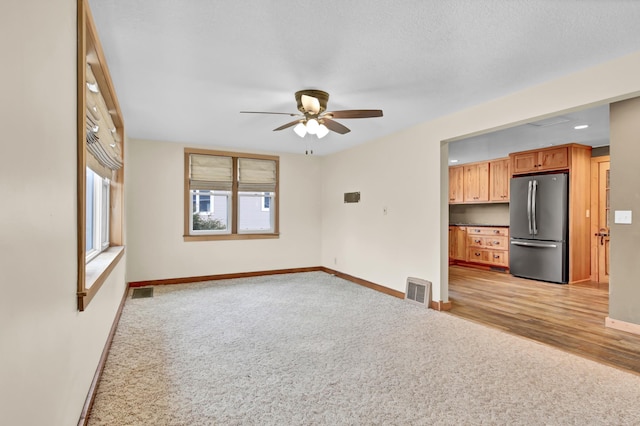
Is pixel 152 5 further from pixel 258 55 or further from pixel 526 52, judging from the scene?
pixel 526 52

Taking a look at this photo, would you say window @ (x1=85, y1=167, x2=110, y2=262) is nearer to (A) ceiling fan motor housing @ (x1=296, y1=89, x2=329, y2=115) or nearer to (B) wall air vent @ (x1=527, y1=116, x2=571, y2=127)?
(A) ceiling fan motor housing @ (x1=296, y1=89, x2=329, y2=115)

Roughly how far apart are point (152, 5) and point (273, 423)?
2.41 m

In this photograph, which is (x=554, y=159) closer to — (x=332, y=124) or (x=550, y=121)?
(x=550, y=121)

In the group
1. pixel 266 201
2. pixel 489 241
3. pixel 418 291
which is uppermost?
pixel 266 201

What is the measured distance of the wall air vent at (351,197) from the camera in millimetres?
5773

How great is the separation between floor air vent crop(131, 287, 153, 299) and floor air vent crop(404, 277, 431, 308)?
3.48 m

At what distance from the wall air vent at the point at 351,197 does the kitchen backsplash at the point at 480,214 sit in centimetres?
375

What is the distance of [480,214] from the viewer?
8078 mm

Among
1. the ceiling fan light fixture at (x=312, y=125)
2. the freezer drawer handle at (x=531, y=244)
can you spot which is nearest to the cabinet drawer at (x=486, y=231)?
the freezer drawer handle at (x=531, y=244)

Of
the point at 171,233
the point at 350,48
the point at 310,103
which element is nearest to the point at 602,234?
the point at 310,103

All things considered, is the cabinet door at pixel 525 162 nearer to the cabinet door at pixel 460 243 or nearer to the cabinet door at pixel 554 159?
the cabinet door at pixel 554 159

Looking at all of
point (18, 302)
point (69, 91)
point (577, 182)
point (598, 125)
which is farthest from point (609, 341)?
point (69, 91)

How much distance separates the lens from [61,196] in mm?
1428

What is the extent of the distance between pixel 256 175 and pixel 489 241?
484cm
